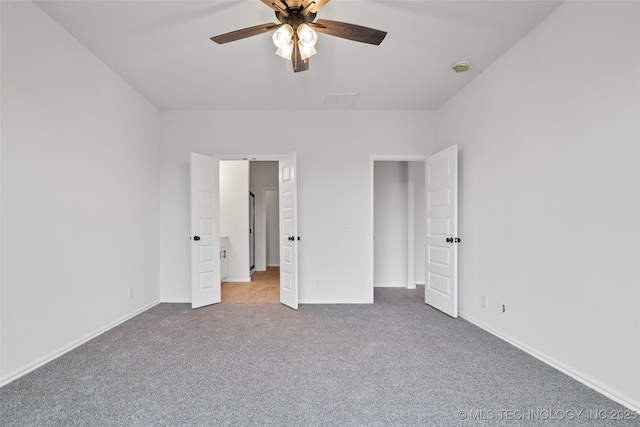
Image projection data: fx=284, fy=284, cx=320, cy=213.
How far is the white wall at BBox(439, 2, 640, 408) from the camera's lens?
172 centimetres

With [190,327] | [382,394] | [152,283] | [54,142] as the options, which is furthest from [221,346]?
[54,142]

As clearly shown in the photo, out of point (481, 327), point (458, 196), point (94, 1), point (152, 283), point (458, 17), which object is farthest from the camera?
point (152, 283)

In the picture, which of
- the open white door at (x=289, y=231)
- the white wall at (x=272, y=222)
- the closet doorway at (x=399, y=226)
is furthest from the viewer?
the white wall at (x=272, y=222)

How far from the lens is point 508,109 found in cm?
271

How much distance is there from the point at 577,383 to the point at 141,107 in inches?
200

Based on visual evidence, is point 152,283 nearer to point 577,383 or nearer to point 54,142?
point 54,142

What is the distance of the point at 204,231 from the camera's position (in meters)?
3.90

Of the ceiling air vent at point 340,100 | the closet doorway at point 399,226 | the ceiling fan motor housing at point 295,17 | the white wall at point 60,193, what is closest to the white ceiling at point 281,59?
the ceiling air vent at point 340,100

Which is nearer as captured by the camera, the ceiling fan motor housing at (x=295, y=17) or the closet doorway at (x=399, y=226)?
the ceiling fan motor housing at (x=295, y=17)

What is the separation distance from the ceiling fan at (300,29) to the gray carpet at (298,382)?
2304mm

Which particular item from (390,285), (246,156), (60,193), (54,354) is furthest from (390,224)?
(54,354)

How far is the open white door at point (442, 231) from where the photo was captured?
10.9ft

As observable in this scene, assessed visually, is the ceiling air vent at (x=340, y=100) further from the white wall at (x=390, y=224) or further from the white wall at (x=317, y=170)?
the white wall at (x=390, y=224)

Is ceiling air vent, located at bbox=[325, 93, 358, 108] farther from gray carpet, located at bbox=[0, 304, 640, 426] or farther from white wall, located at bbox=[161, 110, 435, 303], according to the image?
gray carpet, located at bbox=[0, 304, 640, 426]
